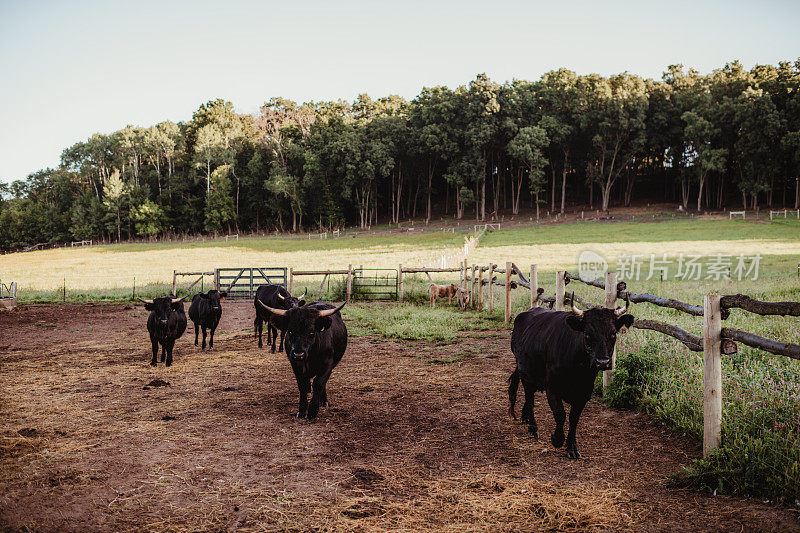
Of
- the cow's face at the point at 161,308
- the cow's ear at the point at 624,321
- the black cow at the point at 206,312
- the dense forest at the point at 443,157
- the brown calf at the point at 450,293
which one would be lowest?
the brown calf at the point at 450,293

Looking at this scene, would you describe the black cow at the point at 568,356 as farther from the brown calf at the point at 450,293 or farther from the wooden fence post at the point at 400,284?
the wooden fence post at the point at 400,284

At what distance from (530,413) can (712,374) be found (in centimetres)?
206

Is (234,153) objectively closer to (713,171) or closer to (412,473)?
(713,171)

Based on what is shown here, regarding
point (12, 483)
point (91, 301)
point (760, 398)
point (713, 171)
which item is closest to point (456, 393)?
point (760, 398)

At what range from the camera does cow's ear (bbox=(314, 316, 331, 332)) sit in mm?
7047

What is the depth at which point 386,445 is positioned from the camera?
5945mm

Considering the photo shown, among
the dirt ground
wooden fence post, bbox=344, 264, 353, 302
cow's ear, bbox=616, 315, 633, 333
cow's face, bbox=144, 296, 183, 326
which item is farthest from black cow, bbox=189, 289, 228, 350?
cow's ear, bbox=616, 315, 633, 333

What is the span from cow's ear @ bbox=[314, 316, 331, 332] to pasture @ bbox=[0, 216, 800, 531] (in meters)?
1.26

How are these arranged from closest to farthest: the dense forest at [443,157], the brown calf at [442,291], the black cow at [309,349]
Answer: the black cow at [309,349] → the brown calf at [442,291] → the dense forest at [443,157]

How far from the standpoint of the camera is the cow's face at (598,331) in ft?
16.4

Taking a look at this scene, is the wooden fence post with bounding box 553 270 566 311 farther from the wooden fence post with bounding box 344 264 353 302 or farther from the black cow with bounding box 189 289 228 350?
the wooden fence post with bounding box 344 264 353 302

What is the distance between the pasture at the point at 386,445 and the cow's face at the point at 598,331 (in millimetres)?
1176

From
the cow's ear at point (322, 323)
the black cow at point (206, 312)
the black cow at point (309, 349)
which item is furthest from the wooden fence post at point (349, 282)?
the cow's ear at point (322, 323)

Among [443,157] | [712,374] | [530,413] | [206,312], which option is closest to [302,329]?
[530,413]
